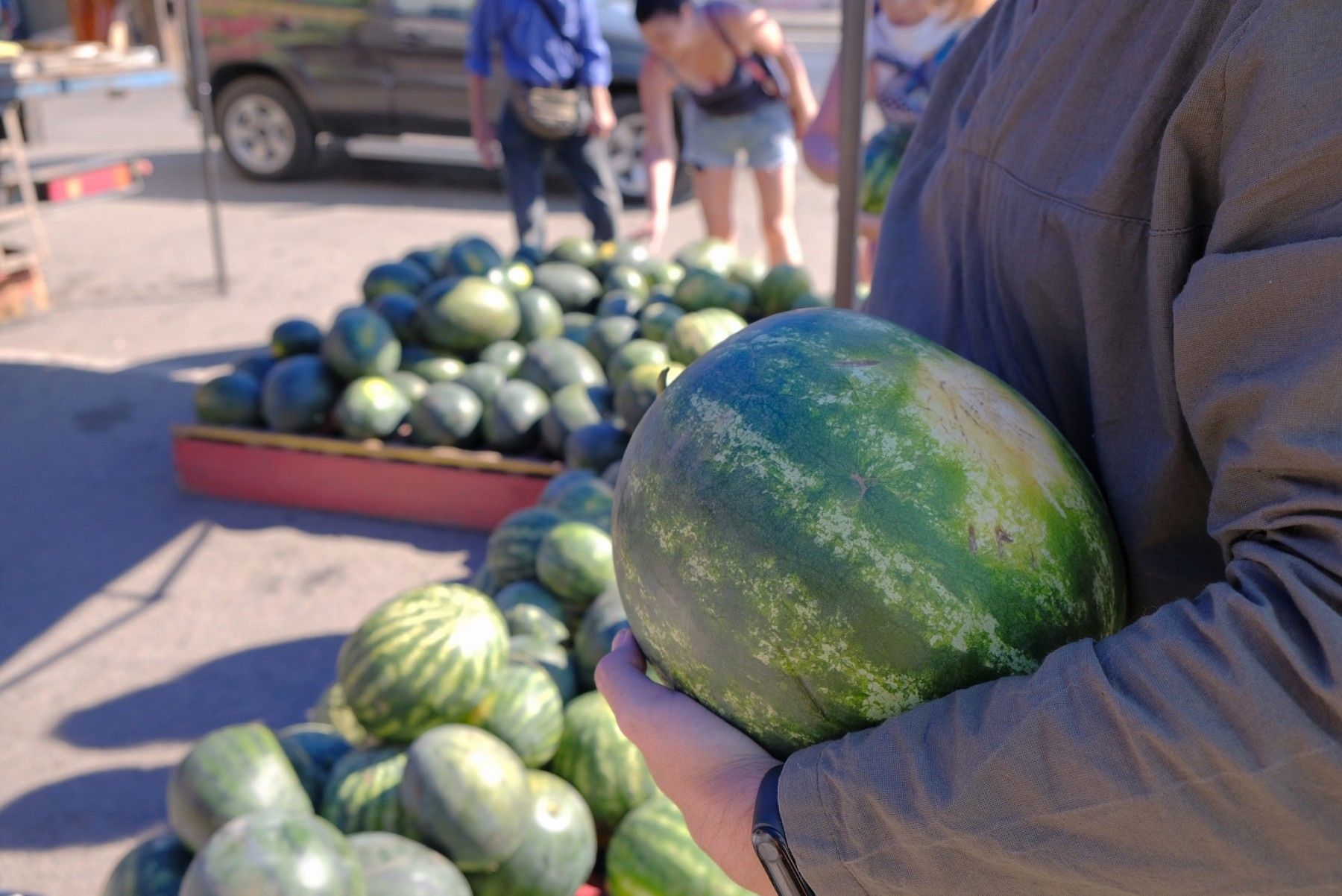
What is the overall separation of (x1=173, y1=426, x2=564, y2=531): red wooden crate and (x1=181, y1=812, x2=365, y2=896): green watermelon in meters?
2.69

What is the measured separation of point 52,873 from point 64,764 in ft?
1.61

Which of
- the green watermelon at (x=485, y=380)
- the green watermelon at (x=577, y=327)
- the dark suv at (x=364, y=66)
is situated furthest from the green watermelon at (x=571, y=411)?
the dark suv at (x=364, y=66)

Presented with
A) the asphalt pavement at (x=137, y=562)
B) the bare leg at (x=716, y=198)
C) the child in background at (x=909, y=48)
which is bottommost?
the asphalt pavement at (x=137, y=562)

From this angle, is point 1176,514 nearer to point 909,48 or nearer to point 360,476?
point 360,476

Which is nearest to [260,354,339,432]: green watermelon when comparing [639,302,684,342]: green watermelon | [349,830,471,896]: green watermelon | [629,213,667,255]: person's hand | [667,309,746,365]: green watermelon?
[639,302,684,342]: green watermelon

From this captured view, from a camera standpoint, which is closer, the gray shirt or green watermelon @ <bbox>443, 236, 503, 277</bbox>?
the gray shirt

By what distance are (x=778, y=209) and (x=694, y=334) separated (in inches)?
84.5

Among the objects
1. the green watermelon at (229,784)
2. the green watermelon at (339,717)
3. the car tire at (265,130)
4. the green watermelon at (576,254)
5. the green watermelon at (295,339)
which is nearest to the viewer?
the green watermelon at (229,784)

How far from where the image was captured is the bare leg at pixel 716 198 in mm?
6520

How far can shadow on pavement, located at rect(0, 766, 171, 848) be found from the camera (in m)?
3.08

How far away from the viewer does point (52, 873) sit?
9.66 feet

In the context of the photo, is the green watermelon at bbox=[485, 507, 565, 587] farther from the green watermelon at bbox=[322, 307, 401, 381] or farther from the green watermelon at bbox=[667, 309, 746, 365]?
the green watermelon at bbox=[322, 307, 401, 381]

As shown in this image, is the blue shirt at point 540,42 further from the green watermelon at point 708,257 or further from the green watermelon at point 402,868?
the green watermelon at point 402,868

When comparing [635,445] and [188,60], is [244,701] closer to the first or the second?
[635,445]
